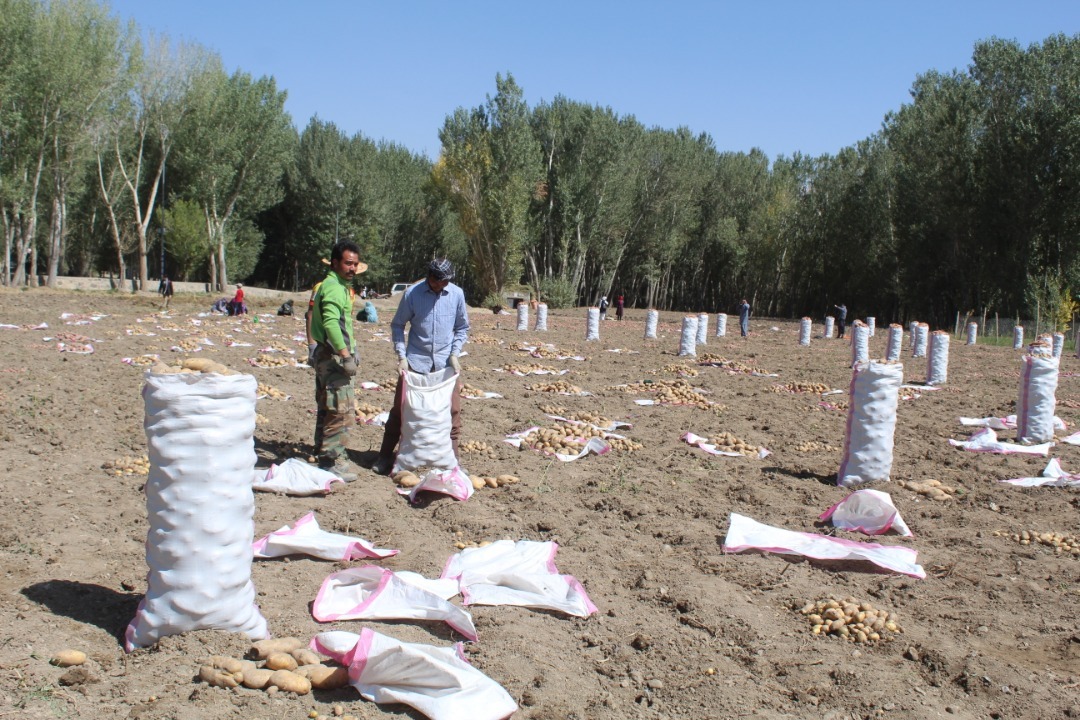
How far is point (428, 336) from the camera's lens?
6715 mm

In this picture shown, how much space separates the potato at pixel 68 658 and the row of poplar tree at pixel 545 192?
Answer: 103 feet

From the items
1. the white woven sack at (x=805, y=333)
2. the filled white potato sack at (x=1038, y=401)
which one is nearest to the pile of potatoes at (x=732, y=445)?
the filled white potato sack at (x=1038, y=401)

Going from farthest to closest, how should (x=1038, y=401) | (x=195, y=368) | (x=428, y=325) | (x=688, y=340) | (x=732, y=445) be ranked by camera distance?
(x=688, y=340) < (x=1038, y=401) < (x=732, y=445) < (x=428, y=325) < (x=195, y=368)

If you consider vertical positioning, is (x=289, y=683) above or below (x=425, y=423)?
below

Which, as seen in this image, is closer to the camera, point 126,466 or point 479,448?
Result: point 126,466

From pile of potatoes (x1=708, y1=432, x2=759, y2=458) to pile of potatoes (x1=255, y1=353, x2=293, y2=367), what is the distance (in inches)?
279

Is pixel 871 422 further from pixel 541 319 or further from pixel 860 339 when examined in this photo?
pixel 541 319

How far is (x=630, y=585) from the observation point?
15.5 ft

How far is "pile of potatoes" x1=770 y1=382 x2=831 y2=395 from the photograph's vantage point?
13.5 m

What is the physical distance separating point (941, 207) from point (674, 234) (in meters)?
16.0

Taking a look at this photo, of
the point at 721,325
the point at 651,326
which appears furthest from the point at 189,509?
the point at 721,325

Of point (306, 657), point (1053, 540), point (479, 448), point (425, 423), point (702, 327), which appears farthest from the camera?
point (702, 327)

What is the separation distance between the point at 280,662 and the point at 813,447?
684 cm

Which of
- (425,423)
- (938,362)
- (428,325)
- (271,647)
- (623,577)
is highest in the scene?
(428,325)
